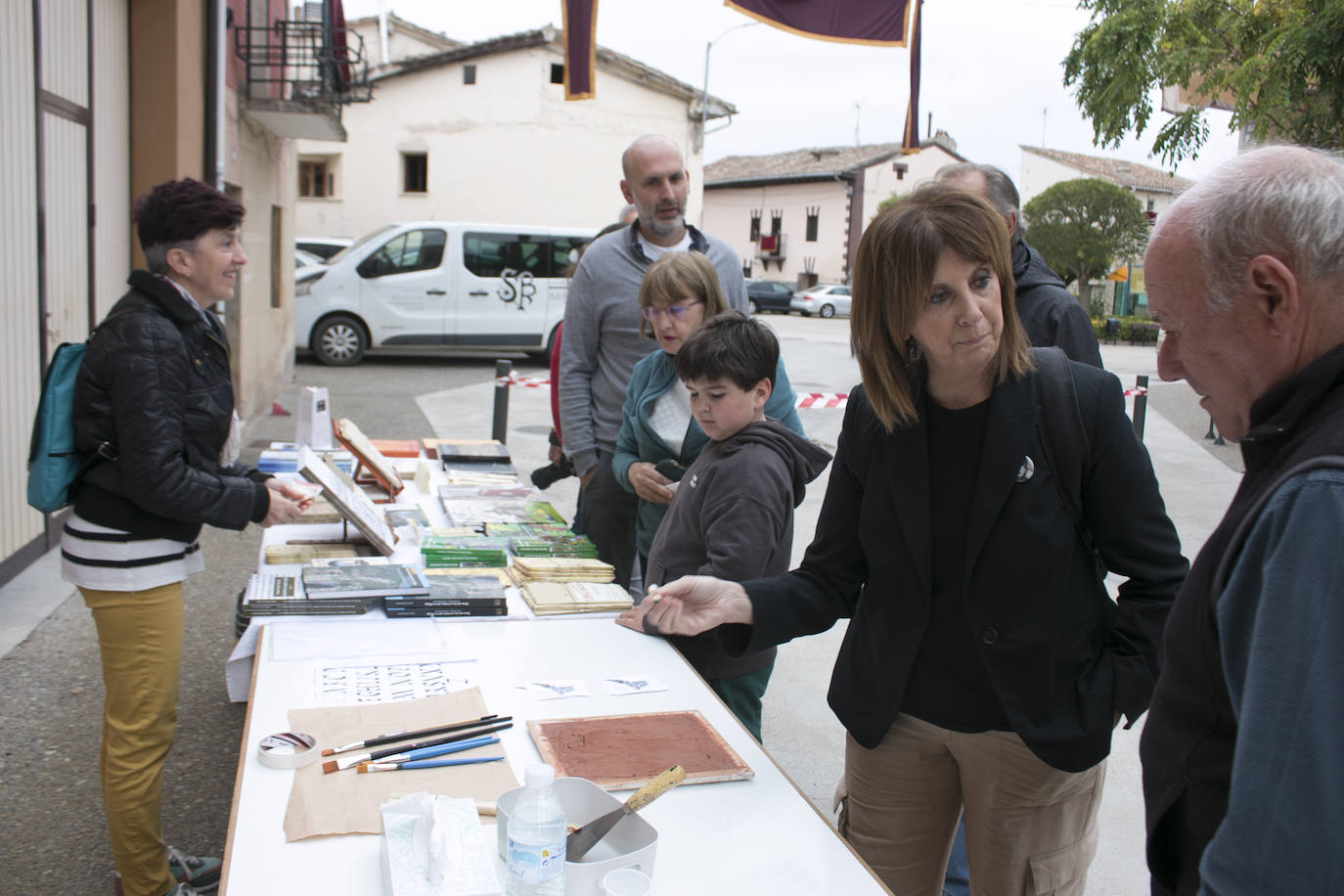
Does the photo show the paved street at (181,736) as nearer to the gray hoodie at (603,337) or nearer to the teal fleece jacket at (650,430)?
the teal fleece jacket at (650,430)

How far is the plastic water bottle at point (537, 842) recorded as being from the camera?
1.40 m

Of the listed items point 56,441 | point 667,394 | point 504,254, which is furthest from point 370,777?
point 504,254

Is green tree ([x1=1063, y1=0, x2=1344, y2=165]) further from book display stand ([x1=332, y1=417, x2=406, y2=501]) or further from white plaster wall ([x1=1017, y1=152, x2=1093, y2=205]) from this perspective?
white plaster wall ([x1=1017, y1=152, x2=1093, y2=205])

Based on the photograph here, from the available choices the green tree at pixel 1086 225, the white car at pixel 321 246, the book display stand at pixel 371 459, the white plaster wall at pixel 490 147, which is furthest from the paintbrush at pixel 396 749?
the green tree at pixel 1086 225

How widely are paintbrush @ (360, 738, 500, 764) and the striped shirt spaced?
117 cm

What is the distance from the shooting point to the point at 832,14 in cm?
562

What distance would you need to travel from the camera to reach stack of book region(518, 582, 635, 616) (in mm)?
2809

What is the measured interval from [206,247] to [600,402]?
4.92 ft

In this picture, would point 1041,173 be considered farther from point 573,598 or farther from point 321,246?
point 573,598

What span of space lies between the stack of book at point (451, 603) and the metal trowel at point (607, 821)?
1219mm

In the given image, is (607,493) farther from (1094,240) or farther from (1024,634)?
(1094,240)

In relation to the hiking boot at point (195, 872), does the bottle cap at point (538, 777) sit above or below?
above

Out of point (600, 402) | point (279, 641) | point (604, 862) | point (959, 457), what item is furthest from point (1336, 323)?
point (600, 402)

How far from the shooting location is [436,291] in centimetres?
1573
